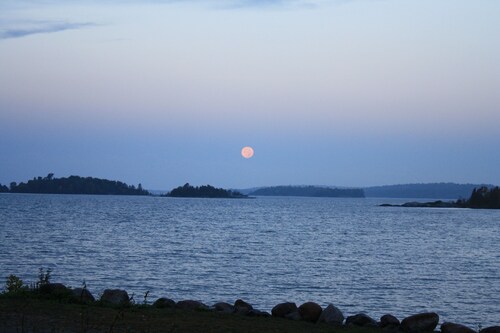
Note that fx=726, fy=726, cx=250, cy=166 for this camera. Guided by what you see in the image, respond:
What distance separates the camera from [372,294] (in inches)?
1297

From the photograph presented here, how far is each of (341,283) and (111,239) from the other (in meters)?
32.7

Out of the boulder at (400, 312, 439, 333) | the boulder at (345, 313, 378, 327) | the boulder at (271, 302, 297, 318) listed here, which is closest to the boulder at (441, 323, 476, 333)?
the boulder at (400, 312, 439, 333)

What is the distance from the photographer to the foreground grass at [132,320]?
16109 millimetres

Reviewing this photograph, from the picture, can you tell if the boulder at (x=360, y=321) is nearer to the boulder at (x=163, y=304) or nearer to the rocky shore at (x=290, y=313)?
the rocky shore at (x=290, y=313)

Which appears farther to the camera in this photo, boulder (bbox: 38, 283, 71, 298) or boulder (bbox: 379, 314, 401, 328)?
boulder (bbox: 38, 283, 71, 298)

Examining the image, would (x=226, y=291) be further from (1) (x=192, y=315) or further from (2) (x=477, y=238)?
(2) (x=477, y=238)

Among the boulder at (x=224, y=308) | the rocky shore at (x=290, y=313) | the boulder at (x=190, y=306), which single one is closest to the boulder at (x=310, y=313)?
the rocky shore at (x=290, y=313)

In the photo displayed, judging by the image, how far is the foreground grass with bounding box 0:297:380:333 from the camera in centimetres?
1611

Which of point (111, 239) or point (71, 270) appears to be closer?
point (71, 270)

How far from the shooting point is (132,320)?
17484 mm

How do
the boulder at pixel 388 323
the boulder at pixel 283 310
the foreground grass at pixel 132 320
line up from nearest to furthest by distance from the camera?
the foreground grass at pixel 132 320 → the boulder at pixel 388 323 → the boulder at pixel 283 310

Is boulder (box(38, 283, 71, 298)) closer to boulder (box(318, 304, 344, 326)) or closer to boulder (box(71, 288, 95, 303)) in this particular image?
boulder (box(71, 288, 95, 303))

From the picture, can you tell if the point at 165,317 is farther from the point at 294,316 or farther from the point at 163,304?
the point at 294,316

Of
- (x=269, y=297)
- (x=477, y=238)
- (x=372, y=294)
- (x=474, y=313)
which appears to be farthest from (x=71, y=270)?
(x=477, y=238)
